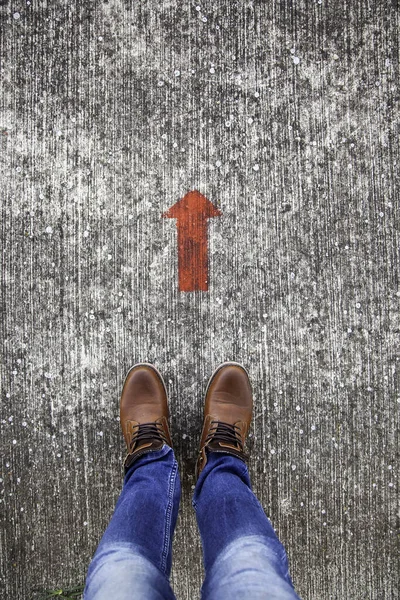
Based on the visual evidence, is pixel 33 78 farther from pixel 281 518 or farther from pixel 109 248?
pixel 281 518

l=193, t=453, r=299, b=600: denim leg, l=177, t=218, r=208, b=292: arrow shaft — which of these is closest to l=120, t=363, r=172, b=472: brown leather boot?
l=193, t=453, r=299, b=600: denim leg

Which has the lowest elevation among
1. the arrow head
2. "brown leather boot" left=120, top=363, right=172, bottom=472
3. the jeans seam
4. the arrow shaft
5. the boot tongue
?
the jeans seam

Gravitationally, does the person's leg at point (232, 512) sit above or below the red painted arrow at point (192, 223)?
below

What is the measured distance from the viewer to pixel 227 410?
1.86 metres

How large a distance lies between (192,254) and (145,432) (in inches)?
34.2

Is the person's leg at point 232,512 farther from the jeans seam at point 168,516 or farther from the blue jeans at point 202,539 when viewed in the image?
the jeans seam at point 168,516

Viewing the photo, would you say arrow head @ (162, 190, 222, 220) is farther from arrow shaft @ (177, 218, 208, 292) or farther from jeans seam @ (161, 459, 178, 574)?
jeans seam @ (161, 459, 178, 574)

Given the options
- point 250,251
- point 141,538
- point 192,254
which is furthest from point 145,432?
point 250,251

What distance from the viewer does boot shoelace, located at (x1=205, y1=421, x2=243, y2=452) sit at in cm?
185

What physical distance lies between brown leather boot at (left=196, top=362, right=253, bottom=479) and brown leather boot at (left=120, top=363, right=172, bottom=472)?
20 cm

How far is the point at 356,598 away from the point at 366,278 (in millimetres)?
1551

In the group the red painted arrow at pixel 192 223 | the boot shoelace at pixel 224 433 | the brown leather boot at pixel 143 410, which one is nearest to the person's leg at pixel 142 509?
the brown leather boot at pixel 143 410

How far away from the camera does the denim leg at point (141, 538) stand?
1.27m

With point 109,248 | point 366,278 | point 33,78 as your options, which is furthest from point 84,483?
point 33,78
